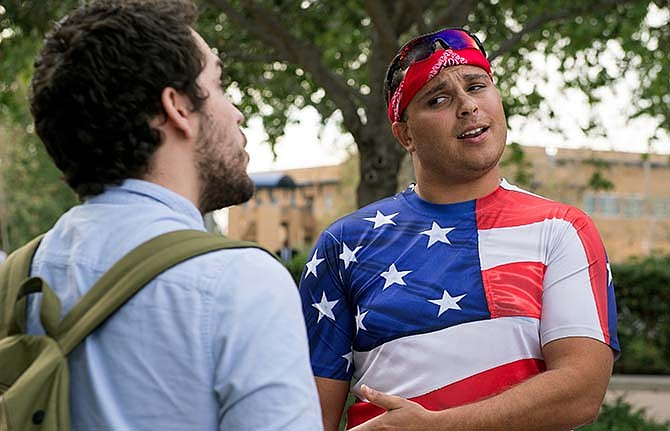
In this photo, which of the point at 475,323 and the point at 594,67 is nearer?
the point at 475,323

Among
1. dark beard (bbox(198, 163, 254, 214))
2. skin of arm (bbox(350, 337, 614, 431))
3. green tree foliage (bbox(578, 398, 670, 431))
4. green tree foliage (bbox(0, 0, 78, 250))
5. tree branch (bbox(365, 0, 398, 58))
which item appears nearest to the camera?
dark beard (bbox(198, 163, 254, 214))

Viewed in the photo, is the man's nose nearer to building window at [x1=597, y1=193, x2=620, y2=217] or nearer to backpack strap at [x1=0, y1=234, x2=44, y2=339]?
backpack strap at [x1=0, y1=234, x2=44, y2=339]

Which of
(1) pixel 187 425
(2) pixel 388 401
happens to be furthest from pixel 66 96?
(2) pixel 388 401

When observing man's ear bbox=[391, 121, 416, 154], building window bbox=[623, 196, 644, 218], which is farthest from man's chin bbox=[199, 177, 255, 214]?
building window bbox=[623, 196, 644, 218]

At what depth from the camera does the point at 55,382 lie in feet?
5.24

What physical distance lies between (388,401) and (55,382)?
0.98 metres

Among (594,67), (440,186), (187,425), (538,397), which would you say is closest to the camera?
(187,425)

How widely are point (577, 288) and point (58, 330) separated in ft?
4.32

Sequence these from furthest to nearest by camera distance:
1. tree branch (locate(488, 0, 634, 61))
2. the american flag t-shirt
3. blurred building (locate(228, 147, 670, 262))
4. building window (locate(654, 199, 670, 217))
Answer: building window (locate(654, 199, 670, 217)) → blurred building (locate(228, 147, 670, 262)) → tree branch (locate(488, 0, 634, 61)) → the american flag t-shirt

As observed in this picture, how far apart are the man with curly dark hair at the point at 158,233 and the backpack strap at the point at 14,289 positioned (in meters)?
0.03

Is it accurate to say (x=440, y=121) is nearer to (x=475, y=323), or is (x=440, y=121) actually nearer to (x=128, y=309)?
(x=475, y=323)

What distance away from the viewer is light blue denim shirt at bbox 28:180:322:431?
1.56 m

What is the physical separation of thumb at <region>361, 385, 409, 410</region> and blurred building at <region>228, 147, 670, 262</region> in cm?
568

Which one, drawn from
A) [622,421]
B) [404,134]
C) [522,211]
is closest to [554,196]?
[622,421]
